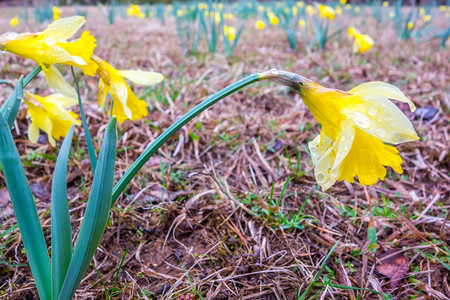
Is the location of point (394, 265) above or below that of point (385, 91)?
below

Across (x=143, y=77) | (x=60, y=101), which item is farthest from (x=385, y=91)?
(x=60, y=101)

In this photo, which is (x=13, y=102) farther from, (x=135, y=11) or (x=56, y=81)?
(x=135, y=11)

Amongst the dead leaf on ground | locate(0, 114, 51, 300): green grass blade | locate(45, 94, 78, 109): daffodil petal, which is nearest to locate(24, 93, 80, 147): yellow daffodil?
locate(45, 94, 78, 109): daffodil petal

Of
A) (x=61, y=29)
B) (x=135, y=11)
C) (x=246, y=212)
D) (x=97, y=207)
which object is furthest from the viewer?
(x=135, y=11)

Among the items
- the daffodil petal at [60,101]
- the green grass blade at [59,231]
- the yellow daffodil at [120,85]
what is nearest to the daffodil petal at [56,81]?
the yellow daffodil at [120,85]

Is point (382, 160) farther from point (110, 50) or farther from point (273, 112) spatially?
point (110, 50)

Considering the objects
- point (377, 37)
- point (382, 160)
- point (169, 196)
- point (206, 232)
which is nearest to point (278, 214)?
point (206, 232)

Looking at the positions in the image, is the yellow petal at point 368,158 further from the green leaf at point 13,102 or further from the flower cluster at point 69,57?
the green leaf at point 13,102
